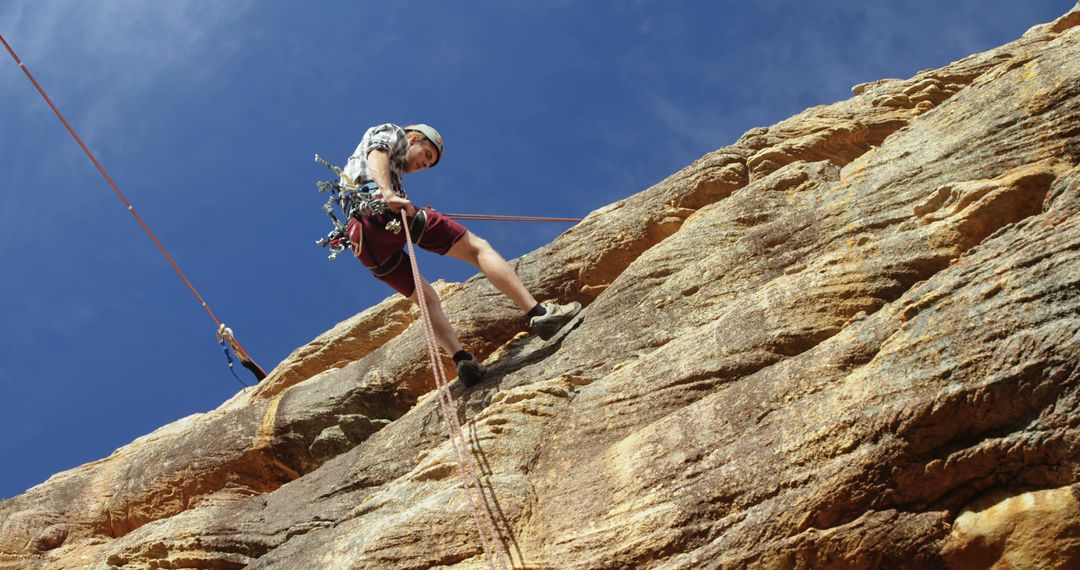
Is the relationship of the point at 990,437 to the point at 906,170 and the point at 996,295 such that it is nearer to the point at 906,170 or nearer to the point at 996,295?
the point at 996,295

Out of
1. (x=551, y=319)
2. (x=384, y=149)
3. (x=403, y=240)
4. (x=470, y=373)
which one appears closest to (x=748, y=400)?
(x=551, y=319)

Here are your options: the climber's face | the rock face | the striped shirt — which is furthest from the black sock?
the climber's face

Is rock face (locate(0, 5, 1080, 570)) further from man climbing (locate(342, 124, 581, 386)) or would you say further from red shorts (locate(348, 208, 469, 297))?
red shorts (locate(348, 208, 469, 297))

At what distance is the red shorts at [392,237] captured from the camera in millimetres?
11234

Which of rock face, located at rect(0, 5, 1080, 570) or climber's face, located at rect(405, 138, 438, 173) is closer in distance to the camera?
rock face, located at rect(0, 5, 1080, 570)

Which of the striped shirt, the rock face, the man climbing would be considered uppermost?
the striped shirt

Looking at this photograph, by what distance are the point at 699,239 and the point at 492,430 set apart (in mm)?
3308

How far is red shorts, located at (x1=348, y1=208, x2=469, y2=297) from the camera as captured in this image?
11.2 m

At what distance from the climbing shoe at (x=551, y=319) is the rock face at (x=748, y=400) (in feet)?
0.61

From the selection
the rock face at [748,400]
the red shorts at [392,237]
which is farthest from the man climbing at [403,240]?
the rock face at [748,400]

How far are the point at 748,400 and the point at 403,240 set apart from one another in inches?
186

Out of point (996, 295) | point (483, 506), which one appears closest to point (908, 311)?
point (996, 295)

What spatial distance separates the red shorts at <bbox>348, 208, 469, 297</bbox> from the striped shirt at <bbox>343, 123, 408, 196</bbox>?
425 mm

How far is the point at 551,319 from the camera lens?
11328 mm
